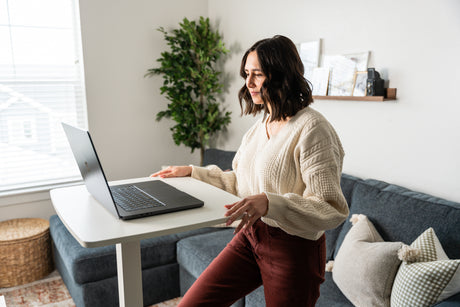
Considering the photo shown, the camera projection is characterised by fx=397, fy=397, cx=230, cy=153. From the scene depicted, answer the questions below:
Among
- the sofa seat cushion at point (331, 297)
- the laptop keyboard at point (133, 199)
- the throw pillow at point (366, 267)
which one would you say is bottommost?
the sofa seat cushion at point (331, 297)

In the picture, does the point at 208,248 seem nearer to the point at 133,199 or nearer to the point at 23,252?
A: the point at 133,199

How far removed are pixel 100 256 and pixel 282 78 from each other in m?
1.52

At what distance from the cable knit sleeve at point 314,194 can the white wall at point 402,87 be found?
0.96 m

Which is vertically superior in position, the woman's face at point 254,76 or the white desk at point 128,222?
the woman's face at point 254,76

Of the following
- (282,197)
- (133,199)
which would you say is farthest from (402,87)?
(133,199)

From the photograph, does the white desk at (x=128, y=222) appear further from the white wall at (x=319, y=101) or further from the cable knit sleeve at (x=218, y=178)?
the white wall at (x=319, y=101)

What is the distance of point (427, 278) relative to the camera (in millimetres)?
1420

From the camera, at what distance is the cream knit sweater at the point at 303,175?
45.2 inches

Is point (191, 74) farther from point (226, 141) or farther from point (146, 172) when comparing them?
point (146, 172)

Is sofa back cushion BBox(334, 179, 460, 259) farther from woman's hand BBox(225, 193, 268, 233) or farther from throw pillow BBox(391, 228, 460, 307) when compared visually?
woman's hand BBox(225, 193, 268, 233)

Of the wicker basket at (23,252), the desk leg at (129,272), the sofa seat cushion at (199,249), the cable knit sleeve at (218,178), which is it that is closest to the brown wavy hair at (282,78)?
the cable knit sleeve at (218,178)


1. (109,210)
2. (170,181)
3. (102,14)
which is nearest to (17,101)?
(102,14)

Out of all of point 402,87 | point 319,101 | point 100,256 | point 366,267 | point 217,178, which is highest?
point 402,87

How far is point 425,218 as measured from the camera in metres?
1.76
